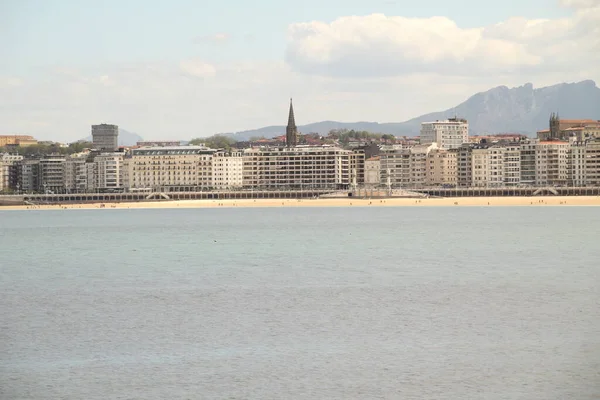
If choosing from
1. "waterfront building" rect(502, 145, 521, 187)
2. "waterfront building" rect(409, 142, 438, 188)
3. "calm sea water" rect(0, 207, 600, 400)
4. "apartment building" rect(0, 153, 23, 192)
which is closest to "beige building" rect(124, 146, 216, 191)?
"apartment building" rect(0, 153, 23, 192)

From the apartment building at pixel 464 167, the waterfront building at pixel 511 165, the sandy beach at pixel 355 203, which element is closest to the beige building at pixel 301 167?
the apartment building at pixel 464 167

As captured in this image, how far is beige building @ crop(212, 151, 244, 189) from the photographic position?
173250 millimetres

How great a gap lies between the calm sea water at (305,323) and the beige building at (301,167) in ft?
369

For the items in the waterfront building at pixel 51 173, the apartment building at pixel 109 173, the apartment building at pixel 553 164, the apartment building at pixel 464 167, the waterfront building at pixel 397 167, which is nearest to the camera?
the apartment building at pixel 553 164

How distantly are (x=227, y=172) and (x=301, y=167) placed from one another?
11.6 m

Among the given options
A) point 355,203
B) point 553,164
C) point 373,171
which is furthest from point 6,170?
point 553,164

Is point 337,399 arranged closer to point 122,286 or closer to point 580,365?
point 580,365

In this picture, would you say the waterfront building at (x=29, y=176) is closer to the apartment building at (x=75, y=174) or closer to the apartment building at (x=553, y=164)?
the apartment building at (x=75, y=174)

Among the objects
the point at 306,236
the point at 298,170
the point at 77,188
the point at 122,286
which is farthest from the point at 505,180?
the point at 122,286

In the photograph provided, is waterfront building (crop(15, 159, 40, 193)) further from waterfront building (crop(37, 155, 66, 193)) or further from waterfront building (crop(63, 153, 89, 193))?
waterfront building (crop(63, 153, 89, 193))

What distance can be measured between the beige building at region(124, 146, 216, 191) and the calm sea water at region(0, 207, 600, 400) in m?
114

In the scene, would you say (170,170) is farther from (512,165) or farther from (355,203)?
(512,165)

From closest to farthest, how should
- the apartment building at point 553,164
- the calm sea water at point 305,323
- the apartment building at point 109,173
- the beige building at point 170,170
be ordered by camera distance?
the calm sea water at point 305,323 < the apartment building at point 553,164 < the beige building at point 170,170 < the apartment building at point 109,173

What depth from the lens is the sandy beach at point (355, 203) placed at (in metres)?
134
